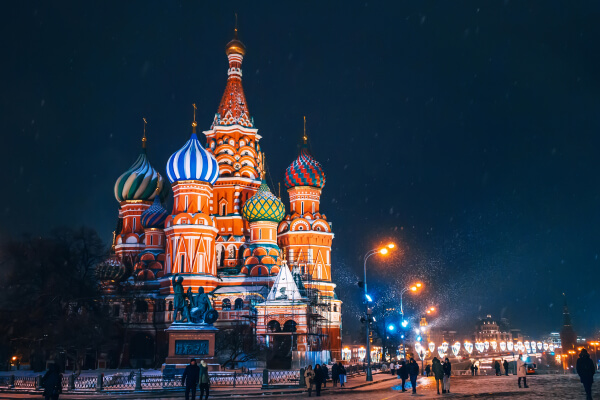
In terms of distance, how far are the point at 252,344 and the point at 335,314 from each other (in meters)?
13.1

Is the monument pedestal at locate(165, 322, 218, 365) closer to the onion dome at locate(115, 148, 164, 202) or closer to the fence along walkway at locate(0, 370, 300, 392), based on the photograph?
the fence along walkway at locate(0, 370, 300, 392)

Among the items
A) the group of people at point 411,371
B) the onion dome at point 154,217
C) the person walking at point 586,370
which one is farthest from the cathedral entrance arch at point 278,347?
the person walking at point 586,370

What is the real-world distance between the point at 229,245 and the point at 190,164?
32.6 ft

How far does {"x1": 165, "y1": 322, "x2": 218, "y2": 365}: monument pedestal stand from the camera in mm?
32562

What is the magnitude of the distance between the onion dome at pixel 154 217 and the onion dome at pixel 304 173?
1326 cm

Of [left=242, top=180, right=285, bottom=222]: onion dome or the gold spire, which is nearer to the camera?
[left=242, top=180, right=285, bottom=222]: onion dome

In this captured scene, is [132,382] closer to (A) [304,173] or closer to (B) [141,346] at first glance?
(B) [141,346]

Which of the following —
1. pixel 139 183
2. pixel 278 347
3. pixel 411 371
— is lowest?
pixel 411 371

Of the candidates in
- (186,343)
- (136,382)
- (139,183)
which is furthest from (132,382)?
(139,183)

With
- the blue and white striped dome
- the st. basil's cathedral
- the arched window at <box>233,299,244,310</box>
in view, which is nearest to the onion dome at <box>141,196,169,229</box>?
the st. basil's cathedral

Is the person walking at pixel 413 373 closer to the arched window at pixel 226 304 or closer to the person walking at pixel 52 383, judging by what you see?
the person walking at pixel 52 383

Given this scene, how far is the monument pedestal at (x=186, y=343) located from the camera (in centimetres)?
3256

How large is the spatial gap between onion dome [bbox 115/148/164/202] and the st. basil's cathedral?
110mm

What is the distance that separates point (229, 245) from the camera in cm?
6259
